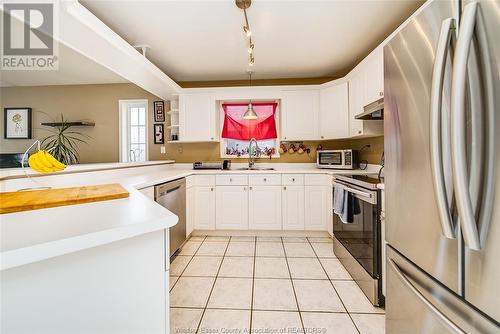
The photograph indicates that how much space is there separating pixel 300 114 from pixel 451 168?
9.68 ft

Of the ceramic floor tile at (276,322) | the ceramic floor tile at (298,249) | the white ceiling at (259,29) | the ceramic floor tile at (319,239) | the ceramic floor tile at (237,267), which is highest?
the white ceiling at (259,29)

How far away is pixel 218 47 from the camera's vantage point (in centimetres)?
266

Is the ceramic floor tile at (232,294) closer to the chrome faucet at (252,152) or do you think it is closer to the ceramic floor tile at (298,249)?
the ceramic floor tile at (298,249)

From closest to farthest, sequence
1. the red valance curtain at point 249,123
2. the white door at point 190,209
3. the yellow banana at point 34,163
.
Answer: the yellow banana at point 34,163 < the white door at point 190,209 < the red valance curtain at point 249,123

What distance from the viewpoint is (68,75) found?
3514 mm

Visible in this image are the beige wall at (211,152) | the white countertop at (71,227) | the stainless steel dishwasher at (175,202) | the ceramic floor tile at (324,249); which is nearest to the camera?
the white countertop at (71,227)

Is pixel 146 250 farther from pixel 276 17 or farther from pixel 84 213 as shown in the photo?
pixel 276 17

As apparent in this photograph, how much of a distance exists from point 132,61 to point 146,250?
221cm

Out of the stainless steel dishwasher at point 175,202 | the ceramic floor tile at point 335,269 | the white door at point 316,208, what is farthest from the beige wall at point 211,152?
the ceramic floor tile at point 335,269

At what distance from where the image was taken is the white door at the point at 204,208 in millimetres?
3140

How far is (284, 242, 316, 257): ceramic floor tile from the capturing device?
2561 mm

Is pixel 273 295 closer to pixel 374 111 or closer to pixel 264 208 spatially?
pixel 264 208

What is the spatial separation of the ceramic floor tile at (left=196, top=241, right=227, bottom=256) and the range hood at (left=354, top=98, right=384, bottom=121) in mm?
2260

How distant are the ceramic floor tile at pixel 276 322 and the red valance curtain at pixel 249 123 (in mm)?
2673
